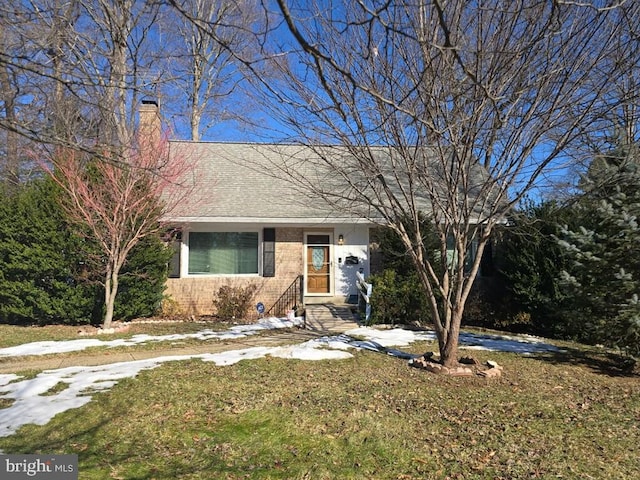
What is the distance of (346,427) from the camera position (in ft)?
14.3

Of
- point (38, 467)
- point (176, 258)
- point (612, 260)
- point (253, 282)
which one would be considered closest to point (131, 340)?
point (176, 258)

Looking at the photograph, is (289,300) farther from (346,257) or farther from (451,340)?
(451,340)

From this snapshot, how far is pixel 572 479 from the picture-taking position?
11.4 feet

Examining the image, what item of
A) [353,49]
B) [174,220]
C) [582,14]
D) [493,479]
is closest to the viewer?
[493,479]

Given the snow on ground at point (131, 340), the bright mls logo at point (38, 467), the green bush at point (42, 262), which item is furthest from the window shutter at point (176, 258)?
the bright mls logo at point (38, 467)

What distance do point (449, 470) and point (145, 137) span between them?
377 inches

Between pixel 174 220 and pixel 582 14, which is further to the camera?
pixel 174 220

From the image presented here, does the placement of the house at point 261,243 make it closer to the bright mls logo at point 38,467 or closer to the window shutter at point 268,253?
the window shutter at point 268,253

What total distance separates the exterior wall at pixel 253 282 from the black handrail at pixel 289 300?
11cm

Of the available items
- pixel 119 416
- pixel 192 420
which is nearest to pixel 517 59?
pixel 192 420

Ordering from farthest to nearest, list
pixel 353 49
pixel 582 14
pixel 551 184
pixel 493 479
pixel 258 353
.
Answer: pixel 551 184
pixel 258 353
pixel 353 49
pixel 582 14
pixel 493 479

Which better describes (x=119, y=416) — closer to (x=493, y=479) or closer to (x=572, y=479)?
(x=493, y=479)

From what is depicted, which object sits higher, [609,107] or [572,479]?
[609,107]

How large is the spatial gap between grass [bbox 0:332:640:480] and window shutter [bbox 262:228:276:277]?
6.35 metres
